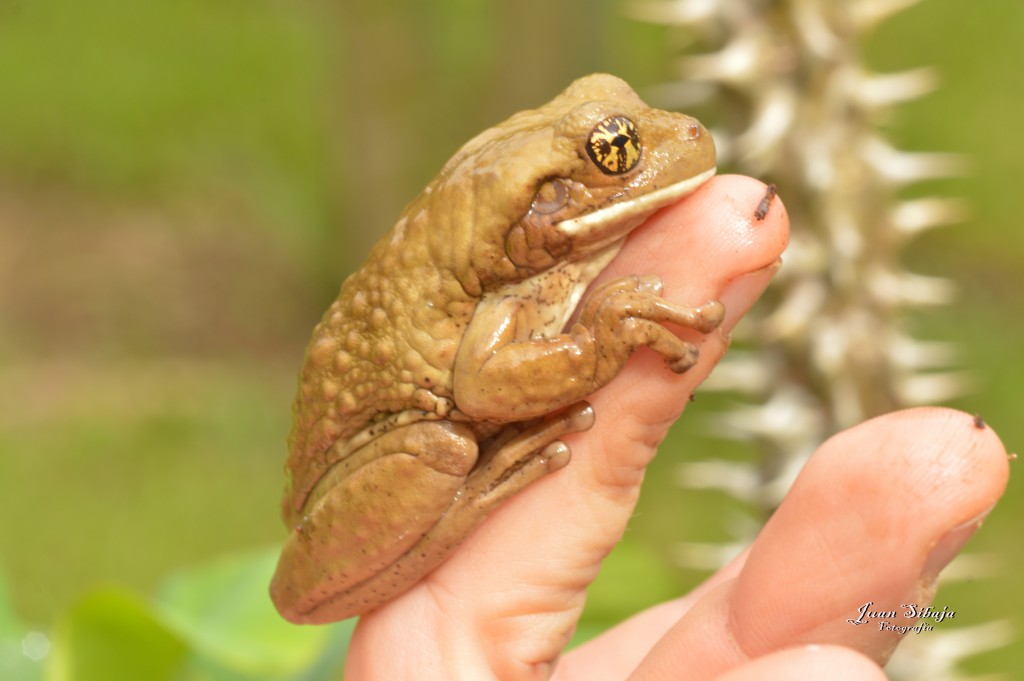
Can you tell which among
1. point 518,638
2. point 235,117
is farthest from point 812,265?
point 235,117

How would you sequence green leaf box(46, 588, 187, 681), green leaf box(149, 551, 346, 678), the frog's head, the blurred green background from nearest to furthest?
the frog's head, green leaf box(46, 588, 187, 681), green leaf box(149, 551, 346, 678), the blurred green background

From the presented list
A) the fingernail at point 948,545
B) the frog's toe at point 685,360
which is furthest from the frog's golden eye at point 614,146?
the fingernail at point 948,545

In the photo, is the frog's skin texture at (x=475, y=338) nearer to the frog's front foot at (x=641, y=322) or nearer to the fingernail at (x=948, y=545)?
the frog's front foot at (x=641, y=322)

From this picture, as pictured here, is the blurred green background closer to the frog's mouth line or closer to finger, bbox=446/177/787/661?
finger, bbox=446/177/787/661

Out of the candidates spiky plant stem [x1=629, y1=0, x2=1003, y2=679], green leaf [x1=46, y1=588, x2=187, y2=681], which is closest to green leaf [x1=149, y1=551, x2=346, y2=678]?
green leaf [x1=46, y1=588, x2=187, y2=681]

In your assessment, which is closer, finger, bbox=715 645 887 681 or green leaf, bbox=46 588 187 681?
finger, bbox=715 645 887 681

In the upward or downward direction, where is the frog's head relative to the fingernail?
upward
